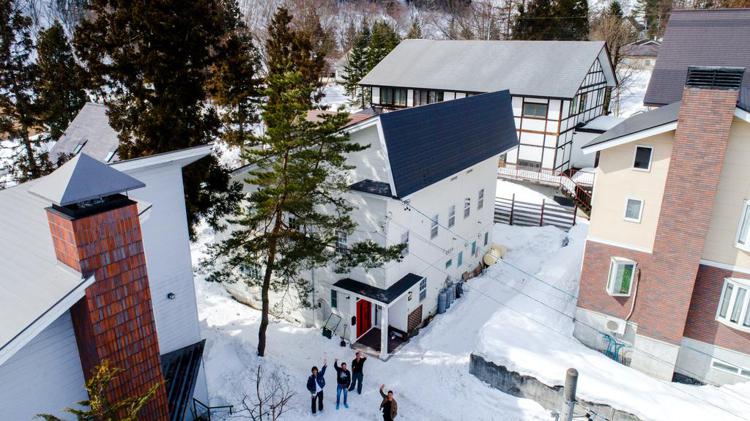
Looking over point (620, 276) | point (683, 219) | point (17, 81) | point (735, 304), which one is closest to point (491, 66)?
point (620, 276)

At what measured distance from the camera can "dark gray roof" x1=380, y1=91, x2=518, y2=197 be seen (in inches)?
675

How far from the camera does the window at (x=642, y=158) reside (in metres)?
15.8

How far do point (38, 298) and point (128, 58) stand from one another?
11.4 metres

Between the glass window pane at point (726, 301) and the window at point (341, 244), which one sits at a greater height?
the window at point (341, 244)

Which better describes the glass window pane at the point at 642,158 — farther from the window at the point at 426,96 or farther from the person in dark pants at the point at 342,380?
the window at the point at 426,96

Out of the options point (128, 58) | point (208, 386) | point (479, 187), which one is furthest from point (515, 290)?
point (128, 58)

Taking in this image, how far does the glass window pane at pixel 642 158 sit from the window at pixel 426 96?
23056 millimetres

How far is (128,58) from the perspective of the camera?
666 inches

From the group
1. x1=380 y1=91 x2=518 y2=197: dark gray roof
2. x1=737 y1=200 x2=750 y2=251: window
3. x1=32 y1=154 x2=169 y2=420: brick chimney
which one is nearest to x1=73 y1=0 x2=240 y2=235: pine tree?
x1=380 y1=91 x2=518 y2=197: dark gray roof

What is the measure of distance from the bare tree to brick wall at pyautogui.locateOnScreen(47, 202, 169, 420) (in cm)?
482

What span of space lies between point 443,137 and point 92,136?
16.2 metres

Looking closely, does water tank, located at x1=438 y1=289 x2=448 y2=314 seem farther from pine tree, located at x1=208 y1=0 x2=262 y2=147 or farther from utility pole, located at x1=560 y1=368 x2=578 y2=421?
utility pole, located at x1=560 y1=368 x2=578 y2=421

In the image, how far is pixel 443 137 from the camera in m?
19.8

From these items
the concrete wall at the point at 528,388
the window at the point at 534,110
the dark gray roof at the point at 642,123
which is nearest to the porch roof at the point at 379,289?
the concrete wall at the point at 528,388
